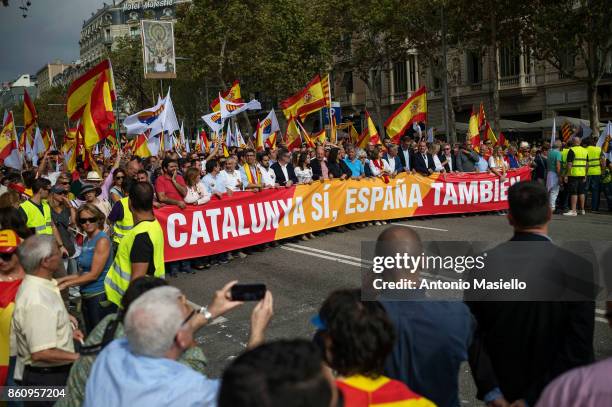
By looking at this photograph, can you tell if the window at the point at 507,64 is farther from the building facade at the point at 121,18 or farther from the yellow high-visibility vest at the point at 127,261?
the building facade at the point at 121,18

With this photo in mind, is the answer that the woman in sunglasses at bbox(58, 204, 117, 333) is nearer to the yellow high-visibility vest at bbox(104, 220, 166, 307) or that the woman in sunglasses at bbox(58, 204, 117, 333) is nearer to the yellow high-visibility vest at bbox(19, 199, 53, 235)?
the yellow high-visibility vest at bbox(104, 220, 166, 307)

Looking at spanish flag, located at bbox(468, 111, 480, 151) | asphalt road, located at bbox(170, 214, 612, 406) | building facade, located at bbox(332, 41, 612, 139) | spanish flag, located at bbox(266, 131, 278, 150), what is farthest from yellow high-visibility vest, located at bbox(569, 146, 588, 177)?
building facade, located at bbox(332, 41, 612, 139)

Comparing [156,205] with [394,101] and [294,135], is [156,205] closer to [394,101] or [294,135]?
[294,135]

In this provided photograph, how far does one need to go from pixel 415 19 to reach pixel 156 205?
91.1 ft

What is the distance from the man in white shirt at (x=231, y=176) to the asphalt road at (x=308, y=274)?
130 cm

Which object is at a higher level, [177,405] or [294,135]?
[294,135]

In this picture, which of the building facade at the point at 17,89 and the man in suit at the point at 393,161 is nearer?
the man in suit at the point at 393,161

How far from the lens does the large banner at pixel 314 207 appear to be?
9719 millimetres

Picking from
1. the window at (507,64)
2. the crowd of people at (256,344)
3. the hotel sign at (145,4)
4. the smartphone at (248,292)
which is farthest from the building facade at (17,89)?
the smartphone at (248,292)

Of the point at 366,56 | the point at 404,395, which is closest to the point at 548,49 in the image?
the point at 366,56

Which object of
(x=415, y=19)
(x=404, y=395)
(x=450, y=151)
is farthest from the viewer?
(x=415, y=19)

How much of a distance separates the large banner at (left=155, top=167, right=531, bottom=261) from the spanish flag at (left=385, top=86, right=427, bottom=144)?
2200 millimetres

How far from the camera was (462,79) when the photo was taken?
45188mm

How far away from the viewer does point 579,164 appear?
46.6ft
